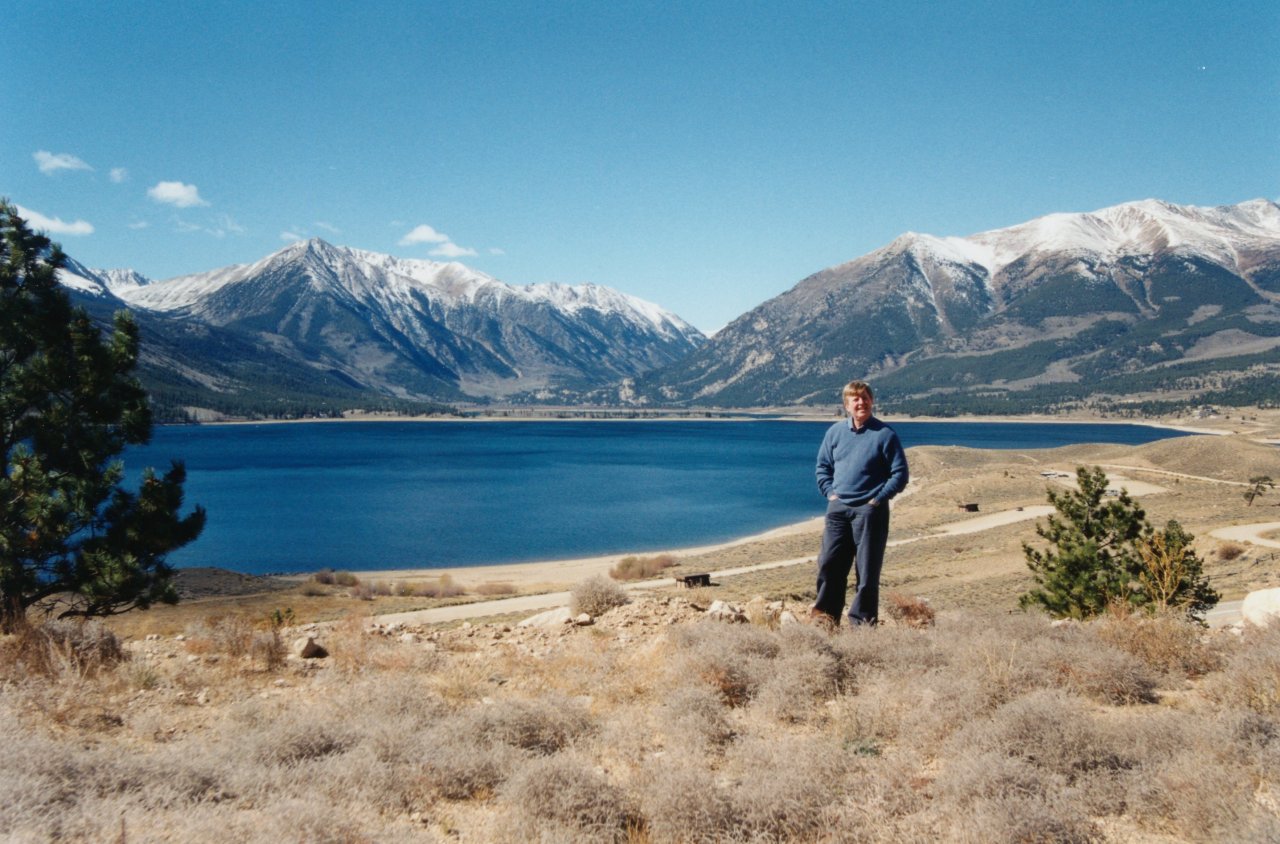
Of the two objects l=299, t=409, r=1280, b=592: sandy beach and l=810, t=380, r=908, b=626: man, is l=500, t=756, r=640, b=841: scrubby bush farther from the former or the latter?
l=299, t=409, r=1280, b=592: sandy beach

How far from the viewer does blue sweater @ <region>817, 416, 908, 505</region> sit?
847 centimetres

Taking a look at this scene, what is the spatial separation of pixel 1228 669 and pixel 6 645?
468 inches

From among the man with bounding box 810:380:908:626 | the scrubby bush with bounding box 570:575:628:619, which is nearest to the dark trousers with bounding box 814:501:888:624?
the man with bounding box 810:380:908:626

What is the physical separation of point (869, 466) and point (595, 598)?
21.9 feet

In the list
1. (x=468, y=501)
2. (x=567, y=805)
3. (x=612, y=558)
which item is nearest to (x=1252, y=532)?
(x=612, y=558)

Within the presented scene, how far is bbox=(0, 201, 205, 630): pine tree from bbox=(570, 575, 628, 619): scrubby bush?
6844 mm

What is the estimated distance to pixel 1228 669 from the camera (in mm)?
6621

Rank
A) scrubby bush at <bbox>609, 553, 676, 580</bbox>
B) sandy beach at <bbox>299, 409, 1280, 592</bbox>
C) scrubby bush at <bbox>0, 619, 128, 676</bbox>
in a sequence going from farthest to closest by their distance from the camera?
sandy beach at <bbox>299, 409, 1280, 592</bbox>, scrubby bush at <bbox>609, 553, 676, 580</bbox>, scrubby bush at <bbox>0, 619, 128, 676</bbox>

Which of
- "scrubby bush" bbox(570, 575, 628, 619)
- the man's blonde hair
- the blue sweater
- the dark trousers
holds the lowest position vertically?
"scrubby bush" bbox(570, 575, 628, 619)

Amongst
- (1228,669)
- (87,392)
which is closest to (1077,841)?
(1228,669)

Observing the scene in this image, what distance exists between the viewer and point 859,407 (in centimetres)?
880

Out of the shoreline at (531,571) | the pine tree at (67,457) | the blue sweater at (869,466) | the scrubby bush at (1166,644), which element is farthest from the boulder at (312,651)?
the shoreline at (531,571)

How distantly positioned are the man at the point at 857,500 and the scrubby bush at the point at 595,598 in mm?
5235

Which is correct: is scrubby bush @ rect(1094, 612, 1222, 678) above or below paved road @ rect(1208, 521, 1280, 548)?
above
